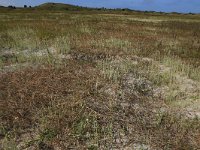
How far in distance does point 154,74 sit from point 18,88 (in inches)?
230

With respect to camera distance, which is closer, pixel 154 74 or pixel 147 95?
pixel 147 95

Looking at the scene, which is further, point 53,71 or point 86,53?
point 86,53

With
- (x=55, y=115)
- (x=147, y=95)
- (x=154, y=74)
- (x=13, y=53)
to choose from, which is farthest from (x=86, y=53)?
(x=55, y=115)

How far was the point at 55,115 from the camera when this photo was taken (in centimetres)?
1023

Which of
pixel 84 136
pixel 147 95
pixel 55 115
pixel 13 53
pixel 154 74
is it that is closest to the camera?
pixel 84 136

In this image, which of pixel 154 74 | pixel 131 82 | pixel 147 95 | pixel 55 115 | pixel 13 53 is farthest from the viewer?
pixel 13 53

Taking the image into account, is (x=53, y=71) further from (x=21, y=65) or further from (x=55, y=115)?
(x=55, y=115)

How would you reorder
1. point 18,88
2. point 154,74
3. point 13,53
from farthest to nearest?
point 13,53 < point 154,74 < point 18,88

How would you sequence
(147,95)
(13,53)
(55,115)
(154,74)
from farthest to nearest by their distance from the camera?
(13,53)
(154,74)
(147,95)
(55,115)

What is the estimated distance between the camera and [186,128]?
34.2ft

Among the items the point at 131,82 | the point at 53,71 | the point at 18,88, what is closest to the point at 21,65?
the point at 53,71

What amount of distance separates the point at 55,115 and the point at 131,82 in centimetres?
482

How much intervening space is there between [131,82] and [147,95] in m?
1.22

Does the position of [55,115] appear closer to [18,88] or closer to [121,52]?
[18,88]
